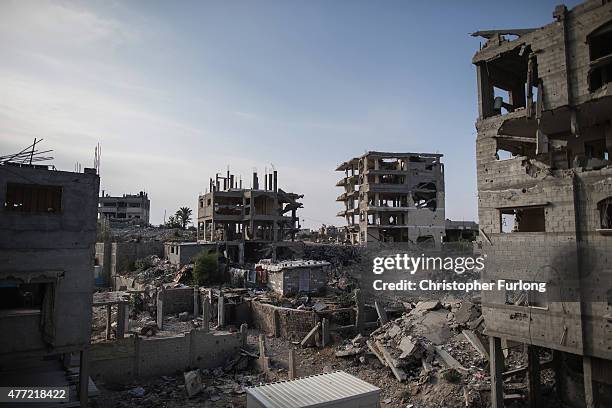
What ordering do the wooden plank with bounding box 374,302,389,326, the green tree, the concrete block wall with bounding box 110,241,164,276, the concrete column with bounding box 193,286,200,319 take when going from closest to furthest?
the wooden plank with bounding box 374,302,389,326, the concrete column with bounding box 193,286,200,319, the green tree, the concrete block wall with bounding box 110,241,164,276

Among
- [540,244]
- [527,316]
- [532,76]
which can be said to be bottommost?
[527,316]

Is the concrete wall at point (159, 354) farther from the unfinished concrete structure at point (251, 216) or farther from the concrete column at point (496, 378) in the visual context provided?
the unfinished concrete structure at point (251, 216)

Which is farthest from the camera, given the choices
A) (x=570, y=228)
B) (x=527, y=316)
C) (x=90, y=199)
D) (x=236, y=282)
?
(x=236, y=282)

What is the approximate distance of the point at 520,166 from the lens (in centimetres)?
1360

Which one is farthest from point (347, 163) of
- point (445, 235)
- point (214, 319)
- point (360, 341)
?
point (360, 341)

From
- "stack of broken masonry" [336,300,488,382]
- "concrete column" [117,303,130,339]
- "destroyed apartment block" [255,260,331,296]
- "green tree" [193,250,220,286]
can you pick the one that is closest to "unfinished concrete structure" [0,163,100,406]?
"concrete column" [117,303,130,339]

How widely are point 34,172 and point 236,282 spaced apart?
24.0 m

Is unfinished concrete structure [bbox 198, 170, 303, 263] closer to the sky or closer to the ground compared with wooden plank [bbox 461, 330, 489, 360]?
closer to the sky

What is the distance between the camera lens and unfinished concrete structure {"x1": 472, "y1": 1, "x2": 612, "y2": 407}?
11.8 m

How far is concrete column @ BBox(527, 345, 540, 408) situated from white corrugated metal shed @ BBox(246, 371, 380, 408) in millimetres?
5974

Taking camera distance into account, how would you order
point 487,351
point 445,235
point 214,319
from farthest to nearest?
point 445,235 → point 214,319 → point 487,351

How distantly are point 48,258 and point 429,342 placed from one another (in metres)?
15.5

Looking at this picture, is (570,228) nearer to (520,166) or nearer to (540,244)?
(540,244)

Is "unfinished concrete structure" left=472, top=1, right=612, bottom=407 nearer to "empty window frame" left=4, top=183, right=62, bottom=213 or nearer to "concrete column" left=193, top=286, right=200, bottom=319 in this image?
"empty window frame" left=4, top=183, right=62, bottom=213
